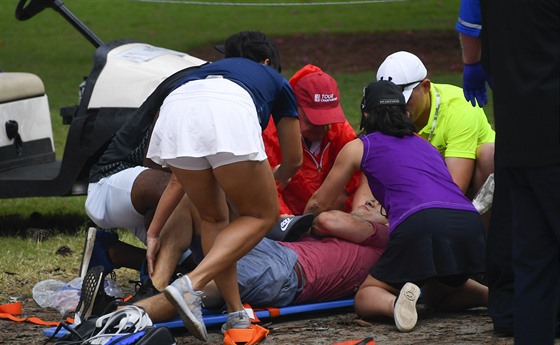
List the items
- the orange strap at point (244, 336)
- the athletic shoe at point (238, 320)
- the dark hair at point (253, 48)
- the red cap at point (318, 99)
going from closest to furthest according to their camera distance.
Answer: the orange strap at point (244, 336) → the athletic shoe at point (238, 320) → the dark hair at point (253, 48) → the red cap at point (318, 99)

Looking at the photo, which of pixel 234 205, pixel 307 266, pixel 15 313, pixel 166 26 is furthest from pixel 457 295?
pixel 166 26

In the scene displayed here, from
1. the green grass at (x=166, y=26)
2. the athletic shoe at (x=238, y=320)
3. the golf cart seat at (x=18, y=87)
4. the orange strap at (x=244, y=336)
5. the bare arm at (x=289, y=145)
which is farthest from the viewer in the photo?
the green grass at (x=166, y=26)

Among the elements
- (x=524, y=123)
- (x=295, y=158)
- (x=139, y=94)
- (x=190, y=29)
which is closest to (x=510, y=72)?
(x=524, y=123)

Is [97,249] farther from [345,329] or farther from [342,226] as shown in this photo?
[345,329]

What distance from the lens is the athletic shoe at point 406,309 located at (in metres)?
4.95

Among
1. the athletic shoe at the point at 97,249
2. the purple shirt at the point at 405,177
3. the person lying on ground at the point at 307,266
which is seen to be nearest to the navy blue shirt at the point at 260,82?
the purple shirt at the point at 405,177

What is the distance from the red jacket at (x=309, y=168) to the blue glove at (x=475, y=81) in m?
1.23

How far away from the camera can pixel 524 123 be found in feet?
12.8

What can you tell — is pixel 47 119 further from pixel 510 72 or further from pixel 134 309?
pixel 510 72

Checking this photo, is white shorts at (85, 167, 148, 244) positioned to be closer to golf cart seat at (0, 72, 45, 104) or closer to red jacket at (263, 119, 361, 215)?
red jacket at (263, 119, 361, 215)

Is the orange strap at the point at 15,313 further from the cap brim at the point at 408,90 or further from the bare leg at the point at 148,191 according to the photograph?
the cap brim at the point at 408,90

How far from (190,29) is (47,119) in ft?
44.3

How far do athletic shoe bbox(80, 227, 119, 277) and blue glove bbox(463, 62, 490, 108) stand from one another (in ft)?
6.15

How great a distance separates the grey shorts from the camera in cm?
525
